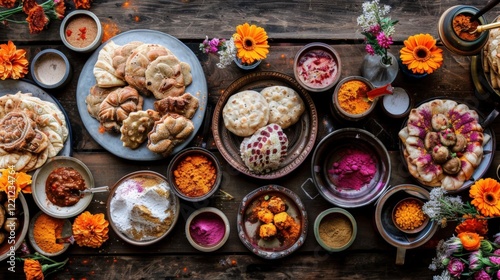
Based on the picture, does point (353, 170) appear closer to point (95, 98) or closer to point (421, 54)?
point (421, 54)

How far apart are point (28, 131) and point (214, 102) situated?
3.62ft

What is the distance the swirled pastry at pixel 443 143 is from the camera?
305cm

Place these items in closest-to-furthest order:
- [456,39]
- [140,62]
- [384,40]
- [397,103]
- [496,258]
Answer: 1. [456,39]
2. [496,258]
3. [384,40]
4. [140,62]
5. [397,103]

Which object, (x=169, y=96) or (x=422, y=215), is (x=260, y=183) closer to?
(x=169, y=96)

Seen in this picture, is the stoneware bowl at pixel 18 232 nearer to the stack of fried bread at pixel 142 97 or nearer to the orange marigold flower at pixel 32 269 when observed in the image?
the orange marigold flower at pixel 32 269

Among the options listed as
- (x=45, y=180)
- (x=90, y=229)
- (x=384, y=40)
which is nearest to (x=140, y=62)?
(x=45, y=180)

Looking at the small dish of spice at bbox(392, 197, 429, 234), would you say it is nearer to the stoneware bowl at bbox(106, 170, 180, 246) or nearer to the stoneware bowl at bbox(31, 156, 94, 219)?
the stoneware bowl at bbox(106, 170, 180, 246)

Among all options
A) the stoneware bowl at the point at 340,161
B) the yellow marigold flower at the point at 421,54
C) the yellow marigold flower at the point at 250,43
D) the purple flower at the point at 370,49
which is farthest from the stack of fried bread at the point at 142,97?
the yellow marigold flower at the point at 421,54

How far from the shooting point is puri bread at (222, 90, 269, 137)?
313 cm

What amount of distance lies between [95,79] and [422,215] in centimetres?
214

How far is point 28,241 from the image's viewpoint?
3.21 metres

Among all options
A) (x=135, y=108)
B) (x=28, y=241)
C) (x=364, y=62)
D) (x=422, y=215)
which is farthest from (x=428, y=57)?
(x=28, y=241)

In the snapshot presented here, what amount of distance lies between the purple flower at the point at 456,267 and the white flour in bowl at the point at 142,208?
1.60 m

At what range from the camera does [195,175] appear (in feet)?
10.4
